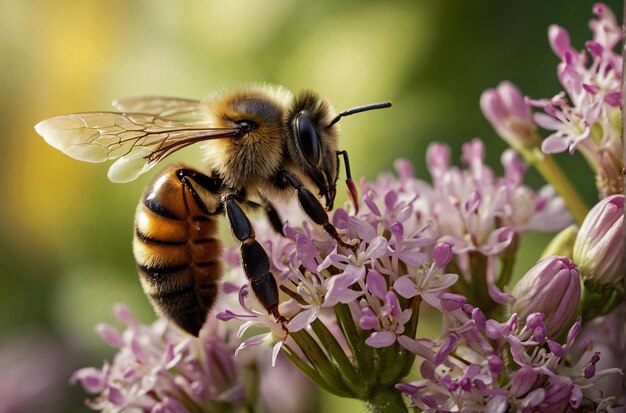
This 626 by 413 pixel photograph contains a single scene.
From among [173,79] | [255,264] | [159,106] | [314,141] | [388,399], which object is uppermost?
[173,79]

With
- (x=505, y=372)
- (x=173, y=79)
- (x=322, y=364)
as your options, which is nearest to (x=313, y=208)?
(x=322, y=364)

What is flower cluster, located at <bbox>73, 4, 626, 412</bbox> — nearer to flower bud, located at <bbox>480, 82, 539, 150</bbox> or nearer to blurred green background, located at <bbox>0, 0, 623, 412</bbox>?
flower bud, located at <bbox>480, 82, 539, 150</bbox>

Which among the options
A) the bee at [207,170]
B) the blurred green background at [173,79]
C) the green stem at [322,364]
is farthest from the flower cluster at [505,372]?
the blurred green background at [173,79]

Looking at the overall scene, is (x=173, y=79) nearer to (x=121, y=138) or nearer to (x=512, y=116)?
(x=512, y=116)

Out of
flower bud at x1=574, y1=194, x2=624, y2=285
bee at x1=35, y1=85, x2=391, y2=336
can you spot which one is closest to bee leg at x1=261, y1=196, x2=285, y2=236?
bee at x1=35, y1=85, x2=391, y2=336

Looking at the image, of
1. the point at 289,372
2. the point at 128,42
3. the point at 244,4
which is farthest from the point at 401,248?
the point at 128,42

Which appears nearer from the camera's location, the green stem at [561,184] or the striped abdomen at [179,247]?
the striped abdomen at [179,247]

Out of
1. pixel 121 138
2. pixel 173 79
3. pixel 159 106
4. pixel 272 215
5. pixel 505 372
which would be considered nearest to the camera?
pixel 505 372

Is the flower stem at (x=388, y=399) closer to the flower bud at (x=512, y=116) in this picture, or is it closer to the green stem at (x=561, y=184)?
the green stem at (x=561, y=184)
